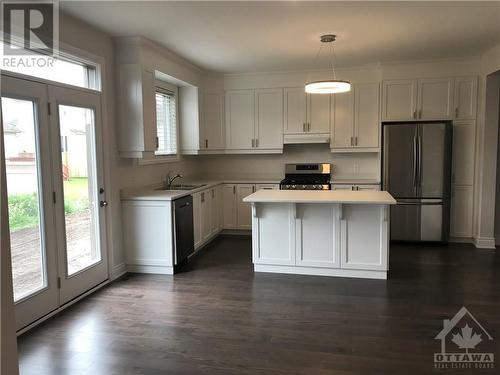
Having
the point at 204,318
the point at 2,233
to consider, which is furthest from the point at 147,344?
the point at 2,233

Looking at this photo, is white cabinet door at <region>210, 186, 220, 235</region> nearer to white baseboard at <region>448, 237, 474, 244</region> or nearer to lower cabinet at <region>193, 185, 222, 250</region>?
lower cabinet at <region>193, 185, 222, 250</region>

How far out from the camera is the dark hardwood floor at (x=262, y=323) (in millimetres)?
2559

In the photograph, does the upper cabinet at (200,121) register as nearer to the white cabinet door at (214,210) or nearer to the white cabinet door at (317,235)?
the white cabinet door at (214,210)

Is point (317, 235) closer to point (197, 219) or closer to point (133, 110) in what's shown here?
point (197, 219)

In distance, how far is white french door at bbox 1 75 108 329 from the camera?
2971 mm

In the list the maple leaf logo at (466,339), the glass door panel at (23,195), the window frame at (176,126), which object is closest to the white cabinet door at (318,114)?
the window frame at (176,126)

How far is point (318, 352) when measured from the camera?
8.79 feet

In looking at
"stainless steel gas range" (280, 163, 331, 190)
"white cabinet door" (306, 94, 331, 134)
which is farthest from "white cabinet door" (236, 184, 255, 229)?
"white cabinet door" (306, 94, 331, 134)

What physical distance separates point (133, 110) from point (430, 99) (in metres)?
4.03

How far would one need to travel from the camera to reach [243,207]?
6.23 meters

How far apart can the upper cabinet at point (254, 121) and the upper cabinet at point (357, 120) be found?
2.86ft

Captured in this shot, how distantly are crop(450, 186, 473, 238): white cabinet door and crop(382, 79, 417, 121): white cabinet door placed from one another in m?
1.25

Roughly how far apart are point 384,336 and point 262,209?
191 cm

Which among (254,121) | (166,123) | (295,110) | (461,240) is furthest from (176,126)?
(461,240)
